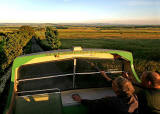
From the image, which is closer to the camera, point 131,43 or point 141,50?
point 141,50

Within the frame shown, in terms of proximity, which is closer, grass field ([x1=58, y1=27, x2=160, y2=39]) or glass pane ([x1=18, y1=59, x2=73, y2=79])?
glass pane ([x1=18, y1=59, x2=73, y2=79])

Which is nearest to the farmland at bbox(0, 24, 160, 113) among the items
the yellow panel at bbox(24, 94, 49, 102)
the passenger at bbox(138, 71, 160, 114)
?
the passenger at bbox(138, 71, 160, 114)

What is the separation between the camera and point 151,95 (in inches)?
101

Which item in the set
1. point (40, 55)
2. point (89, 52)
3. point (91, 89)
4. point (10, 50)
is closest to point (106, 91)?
point (91, 89)

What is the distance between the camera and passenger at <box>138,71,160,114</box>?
2533mm

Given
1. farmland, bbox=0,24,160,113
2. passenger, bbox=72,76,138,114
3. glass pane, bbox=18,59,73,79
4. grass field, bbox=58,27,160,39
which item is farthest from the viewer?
grass field, bbox=58,27,160,39

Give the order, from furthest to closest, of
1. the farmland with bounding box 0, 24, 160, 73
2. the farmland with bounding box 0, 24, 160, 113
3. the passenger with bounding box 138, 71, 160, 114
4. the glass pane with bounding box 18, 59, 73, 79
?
the farmland with bounding box 0, 24, 160, 73 → the farmland with bounding box 0, 24, 160, 113 → the glass pane with bounding box 18, 59, 73, 79 → the passenger with bounding box 138, 71, 160, 114

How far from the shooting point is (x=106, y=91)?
3.73 metres

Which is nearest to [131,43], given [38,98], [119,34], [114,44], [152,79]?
[114,44]

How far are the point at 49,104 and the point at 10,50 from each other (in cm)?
1488

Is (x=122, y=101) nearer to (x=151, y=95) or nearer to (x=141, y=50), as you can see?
(x=151, y=95)

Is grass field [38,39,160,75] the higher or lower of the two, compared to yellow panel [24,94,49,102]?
lower

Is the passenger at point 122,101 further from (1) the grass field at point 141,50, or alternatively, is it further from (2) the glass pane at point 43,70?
(1) the grass field at point 141,50

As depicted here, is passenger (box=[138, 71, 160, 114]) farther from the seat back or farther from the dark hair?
Result: the seat back
